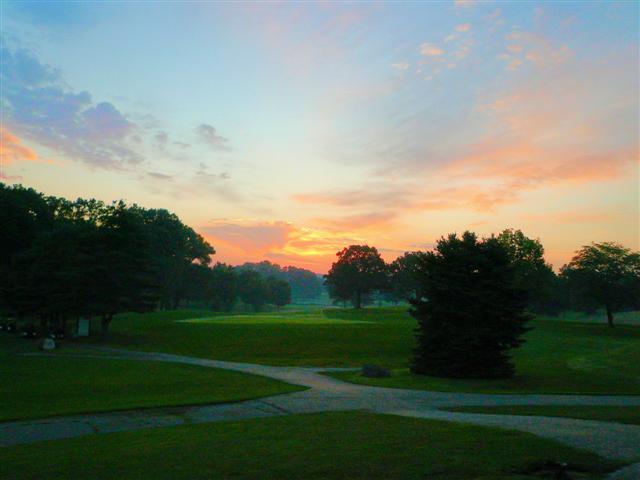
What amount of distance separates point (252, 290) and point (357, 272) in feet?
150

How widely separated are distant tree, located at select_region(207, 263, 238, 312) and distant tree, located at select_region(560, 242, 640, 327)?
8030 centimetres

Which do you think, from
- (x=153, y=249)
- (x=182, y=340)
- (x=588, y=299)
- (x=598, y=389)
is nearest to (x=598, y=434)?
(x=598, y=389)

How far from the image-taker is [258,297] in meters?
148

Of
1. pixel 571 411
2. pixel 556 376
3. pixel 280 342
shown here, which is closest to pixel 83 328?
pixel 280 342

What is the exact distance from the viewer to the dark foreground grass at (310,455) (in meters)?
7.91

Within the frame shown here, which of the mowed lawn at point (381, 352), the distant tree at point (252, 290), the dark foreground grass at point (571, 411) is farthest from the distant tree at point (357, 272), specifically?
the dark foreground grass at point (571, 411)

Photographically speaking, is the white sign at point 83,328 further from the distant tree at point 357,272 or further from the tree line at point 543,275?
the distant tree at point 357,272

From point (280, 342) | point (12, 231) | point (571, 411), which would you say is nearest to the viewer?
point (571, 411)

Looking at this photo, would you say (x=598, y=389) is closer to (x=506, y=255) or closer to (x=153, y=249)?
(x=506, y=255)

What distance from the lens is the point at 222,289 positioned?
130000 millimetres

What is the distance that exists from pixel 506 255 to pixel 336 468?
21.9 meters

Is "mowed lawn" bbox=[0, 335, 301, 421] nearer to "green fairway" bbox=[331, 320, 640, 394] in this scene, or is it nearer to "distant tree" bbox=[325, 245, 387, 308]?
"green fairway" bbox=[331, 320, 640, 394]

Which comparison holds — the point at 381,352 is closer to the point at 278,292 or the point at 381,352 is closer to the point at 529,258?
the point at 529,258

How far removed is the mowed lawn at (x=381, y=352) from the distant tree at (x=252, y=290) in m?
80.8
